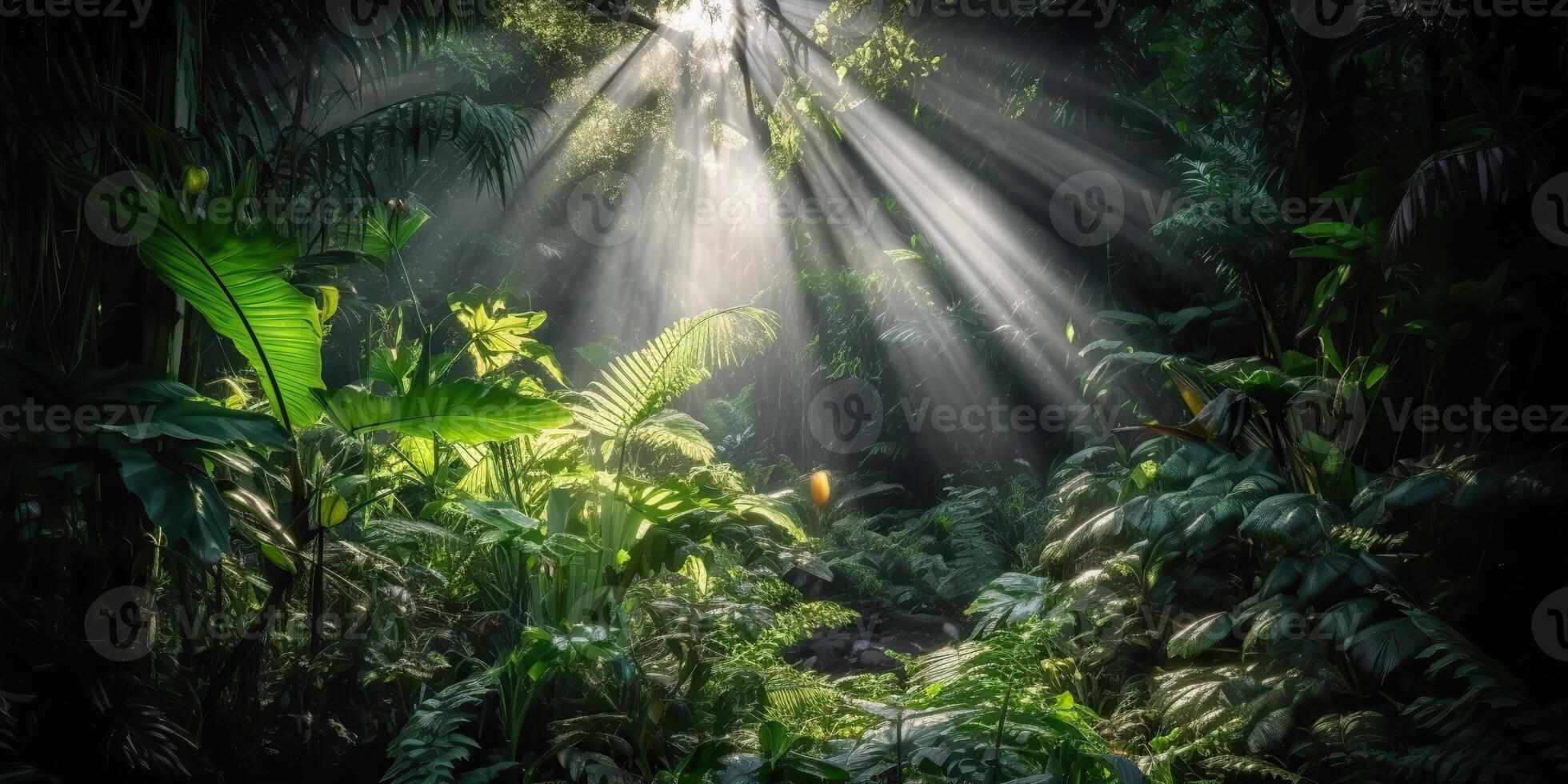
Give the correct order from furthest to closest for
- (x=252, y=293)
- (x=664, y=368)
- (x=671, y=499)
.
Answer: (x=664, y=368) → (x=671, y=499) → (x=252, y=293)

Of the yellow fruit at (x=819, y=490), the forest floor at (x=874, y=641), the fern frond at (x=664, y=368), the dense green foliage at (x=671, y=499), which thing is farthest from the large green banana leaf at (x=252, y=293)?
the yellow fruit at (x=819, y=490)

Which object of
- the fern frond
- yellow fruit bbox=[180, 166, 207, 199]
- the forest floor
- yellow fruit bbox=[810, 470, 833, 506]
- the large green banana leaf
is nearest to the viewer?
the large green banana leaf

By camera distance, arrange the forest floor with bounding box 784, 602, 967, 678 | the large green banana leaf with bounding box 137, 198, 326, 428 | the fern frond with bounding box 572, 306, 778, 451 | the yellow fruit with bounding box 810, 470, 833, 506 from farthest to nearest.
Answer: the yellow fruit with bounding box 810, 470, 833, 506 → the forest floor with bounding box 784, 602, 967, 678 → the fern frond with bounding box 572, 306, 778, 451 → the large green banana leaf with bounding box 137, 198, 326, 428

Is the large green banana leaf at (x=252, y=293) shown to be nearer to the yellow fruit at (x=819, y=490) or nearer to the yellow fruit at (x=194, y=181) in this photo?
the yellow fruit at (x=194, y=181)

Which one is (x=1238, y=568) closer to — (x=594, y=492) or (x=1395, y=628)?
(x=1395, y=628)

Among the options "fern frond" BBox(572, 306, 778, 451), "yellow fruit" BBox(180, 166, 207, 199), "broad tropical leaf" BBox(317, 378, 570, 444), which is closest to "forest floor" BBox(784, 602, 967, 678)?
"fern frond" BBox(572, 306, 778, 451)

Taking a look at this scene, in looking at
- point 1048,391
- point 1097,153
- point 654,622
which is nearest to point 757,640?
point 654,622

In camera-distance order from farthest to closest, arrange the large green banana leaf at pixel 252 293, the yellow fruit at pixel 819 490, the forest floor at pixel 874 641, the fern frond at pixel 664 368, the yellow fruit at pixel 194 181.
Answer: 1. the yellow fruit at pixel 819 490
2. the forest floor at pixel 874 641
3. the fern frond at pixel 664 368
4. the yellow fruit at pixel 194 181
5. the large green banana leaf at pixel 252 293

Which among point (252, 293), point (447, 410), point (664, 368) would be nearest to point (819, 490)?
point (664, 368)

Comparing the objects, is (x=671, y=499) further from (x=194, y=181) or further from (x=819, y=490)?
(x=819, y=490)

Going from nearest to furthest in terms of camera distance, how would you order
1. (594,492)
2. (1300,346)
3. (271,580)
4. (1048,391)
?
(271,580)
(594,492)
(1300,346)
(1048,391)

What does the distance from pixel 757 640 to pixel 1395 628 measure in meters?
2.22

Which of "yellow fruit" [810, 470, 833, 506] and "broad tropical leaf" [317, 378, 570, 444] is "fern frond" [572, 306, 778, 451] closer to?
"broad tropical leaf" [317, 378, 570, 444]

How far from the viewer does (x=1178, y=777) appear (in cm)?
273
